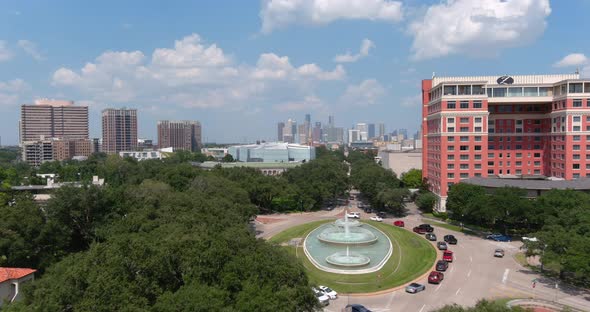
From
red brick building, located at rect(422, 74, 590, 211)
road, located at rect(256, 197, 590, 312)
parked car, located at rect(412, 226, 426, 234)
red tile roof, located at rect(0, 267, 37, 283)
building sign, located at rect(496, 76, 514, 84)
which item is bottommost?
road, located at rect(256, 197, 590, 312)

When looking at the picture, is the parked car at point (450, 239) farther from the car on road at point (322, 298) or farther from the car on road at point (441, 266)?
the car on road at point (322, 298)

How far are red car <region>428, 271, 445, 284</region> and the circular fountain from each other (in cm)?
505

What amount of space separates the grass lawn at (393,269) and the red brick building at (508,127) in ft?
62.3

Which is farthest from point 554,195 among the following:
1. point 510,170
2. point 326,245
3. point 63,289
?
point 63,289

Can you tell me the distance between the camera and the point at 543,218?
45719 mm

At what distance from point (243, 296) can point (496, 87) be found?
5780 cm

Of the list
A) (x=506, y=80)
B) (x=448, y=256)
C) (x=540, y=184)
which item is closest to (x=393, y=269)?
(x=448, y=256)

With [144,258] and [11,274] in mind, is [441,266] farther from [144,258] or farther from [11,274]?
[11,274]

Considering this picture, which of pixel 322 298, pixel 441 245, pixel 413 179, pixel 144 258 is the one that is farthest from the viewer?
pixel 413 179

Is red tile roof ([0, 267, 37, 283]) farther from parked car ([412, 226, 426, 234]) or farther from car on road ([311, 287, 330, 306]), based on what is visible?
parked car ([412, 226, 426, 234])

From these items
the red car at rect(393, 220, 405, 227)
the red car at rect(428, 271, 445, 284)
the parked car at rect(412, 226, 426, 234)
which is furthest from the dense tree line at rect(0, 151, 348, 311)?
the parked car at rect(412, 226, 426, 234)

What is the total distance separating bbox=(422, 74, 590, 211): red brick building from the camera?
5778cm

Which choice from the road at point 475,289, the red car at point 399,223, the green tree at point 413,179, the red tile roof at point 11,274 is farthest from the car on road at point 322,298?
the green tree at point 413,179

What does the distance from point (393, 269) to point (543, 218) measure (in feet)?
68.9
